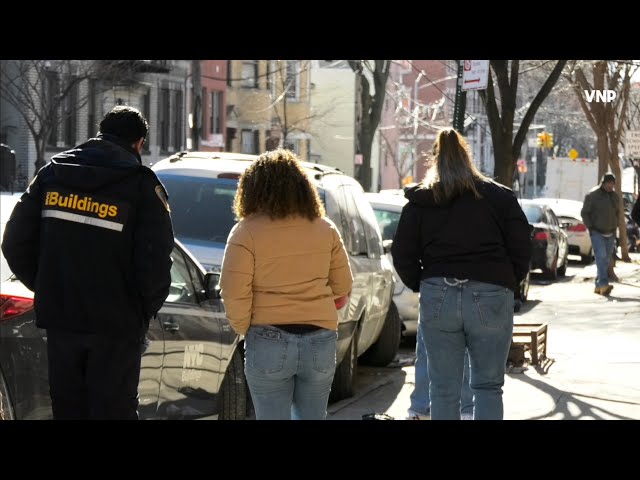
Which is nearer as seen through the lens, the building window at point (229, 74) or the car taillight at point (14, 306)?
the car taillight at point (14, 306)

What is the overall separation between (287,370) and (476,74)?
6800 mm

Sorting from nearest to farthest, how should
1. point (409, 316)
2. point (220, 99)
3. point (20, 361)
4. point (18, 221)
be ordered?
point (18, 221) → point (20, 361) → point (409, 316) → point (220, 99)

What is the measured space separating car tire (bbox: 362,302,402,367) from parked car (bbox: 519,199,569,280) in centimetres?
1112

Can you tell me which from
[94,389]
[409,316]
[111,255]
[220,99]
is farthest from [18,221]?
[220,99]

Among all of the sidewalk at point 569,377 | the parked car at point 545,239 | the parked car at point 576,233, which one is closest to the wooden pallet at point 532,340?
the sidewalk at point 569,377

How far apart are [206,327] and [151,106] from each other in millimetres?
39497

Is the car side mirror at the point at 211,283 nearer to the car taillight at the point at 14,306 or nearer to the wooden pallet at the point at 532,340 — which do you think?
the car taillight at the point at 14,306

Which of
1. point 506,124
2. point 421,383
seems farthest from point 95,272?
point 506,124

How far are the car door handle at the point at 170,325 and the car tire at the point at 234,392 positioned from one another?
67cm

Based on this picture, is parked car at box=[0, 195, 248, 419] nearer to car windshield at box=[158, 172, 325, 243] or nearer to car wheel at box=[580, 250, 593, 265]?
car windshield at box=[158, 172, 325, 243]

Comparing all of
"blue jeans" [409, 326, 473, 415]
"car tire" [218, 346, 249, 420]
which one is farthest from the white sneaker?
"car tire" [218, 346, 249, 420]

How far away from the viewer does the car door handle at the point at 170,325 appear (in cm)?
730

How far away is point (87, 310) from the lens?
17.9 feet
